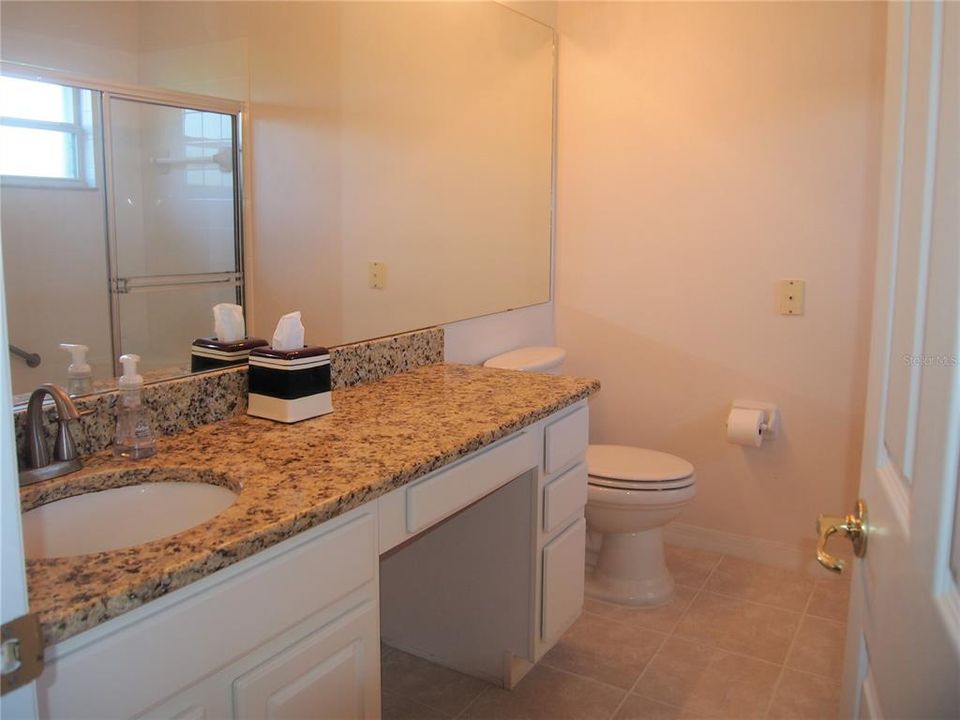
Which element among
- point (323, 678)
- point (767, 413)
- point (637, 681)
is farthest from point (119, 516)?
point (767, 413)

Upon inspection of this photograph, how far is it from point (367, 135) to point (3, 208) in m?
1.13

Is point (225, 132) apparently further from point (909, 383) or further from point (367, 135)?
point (909, 383)

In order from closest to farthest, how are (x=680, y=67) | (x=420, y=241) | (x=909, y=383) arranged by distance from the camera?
(x=909, y=383) < (x=420, y=241) < (x=680, y=67)

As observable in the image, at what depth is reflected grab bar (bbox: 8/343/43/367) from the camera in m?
1.43

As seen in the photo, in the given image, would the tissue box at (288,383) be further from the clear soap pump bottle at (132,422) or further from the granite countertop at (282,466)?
the clear soap pump bottle at (132,422)

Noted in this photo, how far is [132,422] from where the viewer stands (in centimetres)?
154

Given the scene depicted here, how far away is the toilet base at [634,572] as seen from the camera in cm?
282

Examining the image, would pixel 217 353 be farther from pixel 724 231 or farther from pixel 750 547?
pixel 750 547

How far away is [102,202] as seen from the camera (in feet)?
5.08

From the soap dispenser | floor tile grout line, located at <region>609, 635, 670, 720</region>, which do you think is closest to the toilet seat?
floor tile grout line, located at <region>609, 635, 670, 720</region>

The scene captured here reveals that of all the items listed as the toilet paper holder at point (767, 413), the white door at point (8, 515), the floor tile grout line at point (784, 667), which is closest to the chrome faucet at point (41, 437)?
the white door at point (8, 515)

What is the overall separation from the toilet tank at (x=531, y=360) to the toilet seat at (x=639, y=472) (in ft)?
1.16

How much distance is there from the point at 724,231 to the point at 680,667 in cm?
153

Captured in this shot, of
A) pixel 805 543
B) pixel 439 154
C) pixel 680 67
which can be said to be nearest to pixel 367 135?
pixel 439 154
